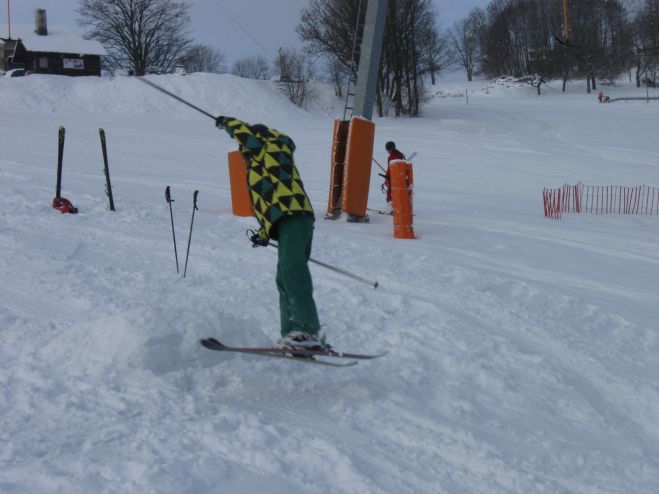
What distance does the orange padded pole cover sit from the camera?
11.3 metres

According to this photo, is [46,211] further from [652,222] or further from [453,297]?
[652,222]

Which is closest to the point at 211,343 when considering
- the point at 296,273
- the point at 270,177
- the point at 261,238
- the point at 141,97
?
the point at 296,273

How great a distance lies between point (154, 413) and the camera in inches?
139

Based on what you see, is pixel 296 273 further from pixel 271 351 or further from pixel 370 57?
Result: pixel 370 57

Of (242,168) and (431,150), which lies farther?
(431,150)

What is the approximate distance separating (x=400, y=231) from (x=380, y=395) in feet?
19.2

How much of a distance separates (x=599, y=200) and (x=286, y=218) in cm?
1562

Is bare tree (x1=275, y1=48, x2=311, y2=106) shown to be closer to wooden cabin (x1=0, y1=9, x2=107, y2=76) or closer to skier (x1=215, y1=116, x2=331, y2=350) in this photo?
wooden cabin (x1=0, y1=9, x2=107, y2=76)

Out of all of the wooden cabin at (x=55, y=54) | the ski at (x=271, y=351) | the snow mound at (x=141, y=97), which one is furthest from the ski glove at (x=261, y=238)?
the wooden cabin at (x=55, y=54)

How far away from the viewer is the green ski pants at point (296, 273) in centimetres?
423

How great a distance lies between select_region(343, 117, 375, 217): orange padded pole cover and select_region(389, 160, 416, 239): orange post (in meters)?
1.31

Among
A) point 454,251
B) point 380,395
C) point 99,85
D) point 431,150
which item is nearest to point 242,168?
point 454,251

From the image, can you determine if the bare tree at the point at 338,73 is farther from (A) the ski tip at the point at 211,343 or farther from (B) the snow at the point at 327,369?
(A) the ski tip at the point at 211,343

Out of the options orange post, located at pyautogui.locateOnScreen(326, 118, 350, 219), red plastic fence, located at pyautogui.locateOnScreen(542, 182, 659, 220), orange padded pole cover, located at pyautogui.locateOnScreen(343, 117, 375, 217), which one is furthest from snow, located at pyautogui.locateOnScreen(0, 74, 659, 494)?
red plastic fence, located at pyautogui.locateOnScreen(542, 182, 659, 220)
